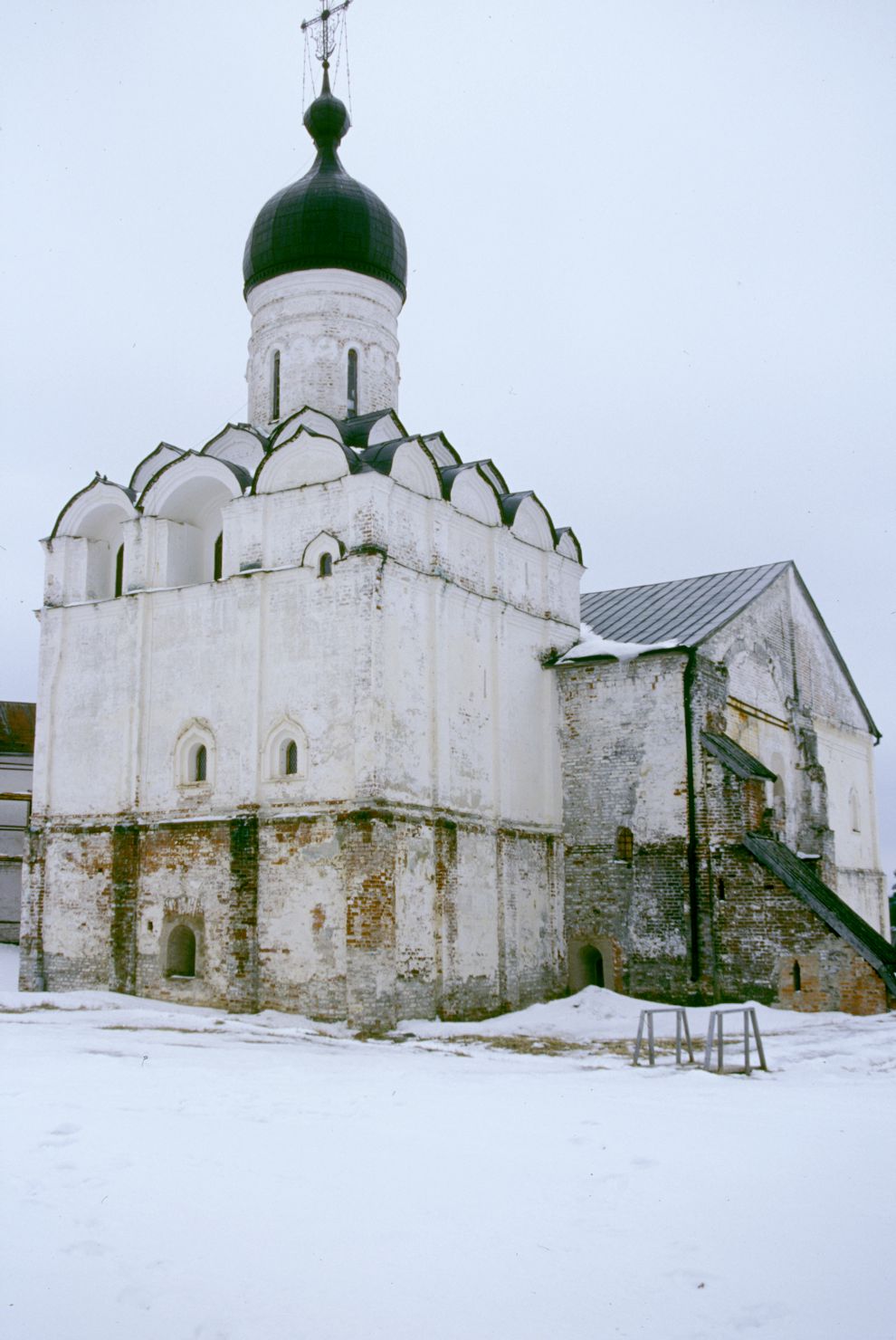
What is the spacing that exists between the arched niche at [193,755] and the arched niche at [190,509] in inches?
83.6

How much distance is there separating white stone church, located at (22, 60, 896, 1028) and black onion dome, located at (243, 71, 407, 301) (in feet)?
0.16

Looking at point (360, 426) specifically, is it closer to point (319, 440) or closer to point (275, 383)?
point (319, 440)

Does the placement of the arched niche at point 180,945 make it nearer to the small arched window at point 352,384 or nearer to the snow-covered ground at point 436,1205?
the snow-covered ground at point 436,1205

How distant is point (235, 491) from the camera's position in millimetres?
16469

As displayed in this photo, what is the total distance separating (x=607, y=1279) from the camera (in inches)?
201

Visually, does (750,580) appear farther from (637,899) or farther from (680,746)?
(637,899)

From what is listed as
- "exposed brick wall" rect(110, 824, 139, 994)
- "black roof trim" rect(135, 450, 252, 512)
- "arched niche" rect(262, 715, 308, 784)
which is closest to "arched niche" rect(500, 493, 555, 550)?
"black roof trim" rect(135, 450, 252, 512)

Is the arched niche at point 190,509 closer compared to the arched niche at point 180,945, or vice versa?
the arched niche at point 180,945

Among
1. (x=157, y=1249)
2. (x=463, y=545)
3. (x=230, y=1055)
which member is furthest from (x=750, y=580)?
(x=157, y=1249)

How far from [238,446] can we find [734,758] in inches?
321

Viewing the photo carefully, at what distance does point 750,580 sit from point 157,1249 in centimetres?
1629

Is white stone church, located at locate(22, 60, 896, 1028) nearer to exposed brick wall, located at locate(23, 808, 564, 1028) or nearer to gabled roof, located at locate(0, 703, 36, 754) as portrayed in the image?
exposed brick wall, located at locate(23, 808, 564, 1028)

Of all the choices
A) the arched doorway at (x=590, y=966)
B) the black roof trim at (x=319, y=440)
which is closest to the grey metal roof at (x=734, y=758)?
the arched doorway at (x=590, y=966)

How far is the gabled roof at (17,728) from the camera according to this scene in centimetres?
2584
